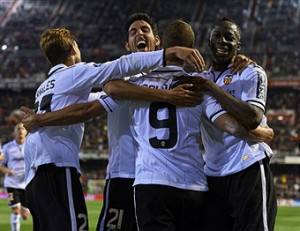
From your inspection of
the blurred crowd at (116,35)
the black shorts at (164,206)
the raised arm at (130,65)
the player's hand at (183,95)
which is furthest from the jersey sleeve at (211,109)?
the blurred crowd at (116,35)

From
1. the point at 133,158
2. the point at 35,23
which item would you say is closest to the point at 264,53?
the point at 35,23

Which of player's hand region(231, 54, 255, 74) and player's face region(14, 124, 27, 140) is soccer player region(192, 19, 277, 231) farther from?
player's face region(14, 124, 27, 140)

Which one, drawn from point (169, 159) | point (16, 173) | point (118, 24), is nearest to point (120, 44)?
point (118, 24)

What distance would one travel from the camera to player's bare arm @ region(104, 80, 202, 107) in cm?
363

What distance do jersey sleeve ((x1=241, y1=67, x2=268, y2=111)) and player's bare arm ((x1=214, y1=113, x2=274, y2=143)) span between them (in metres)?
0.16

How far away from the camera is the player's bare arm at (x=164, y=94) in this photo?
11.9 feet

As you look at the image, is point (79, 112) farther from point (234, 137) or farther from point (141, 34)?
point (234, 137)

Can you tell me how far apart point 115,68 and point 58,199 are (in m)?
1.02

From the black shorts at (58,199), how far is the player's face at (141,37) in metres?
Result: 1.07

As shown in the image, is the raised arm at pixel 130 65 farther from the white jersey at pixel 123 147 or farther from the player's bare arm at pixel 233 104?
the white jersey at pixel 123 147

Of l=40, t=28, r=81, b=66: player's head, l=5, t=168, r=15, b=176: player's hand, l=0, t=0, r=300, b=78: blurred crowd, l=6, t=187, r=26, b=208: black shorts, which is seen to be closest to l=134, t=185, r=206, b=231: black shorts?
l=40, t=28, r=81, b=66: player's head

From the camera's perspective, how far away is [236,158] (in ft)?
12.6

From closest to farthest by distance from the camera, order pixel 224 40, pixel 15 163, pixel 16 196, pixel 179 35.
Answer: pixel 179 35 < pixel 224 40 < pixel 16 196 < pixel 15 163

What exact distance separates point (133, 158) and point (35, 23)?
39.0 m
